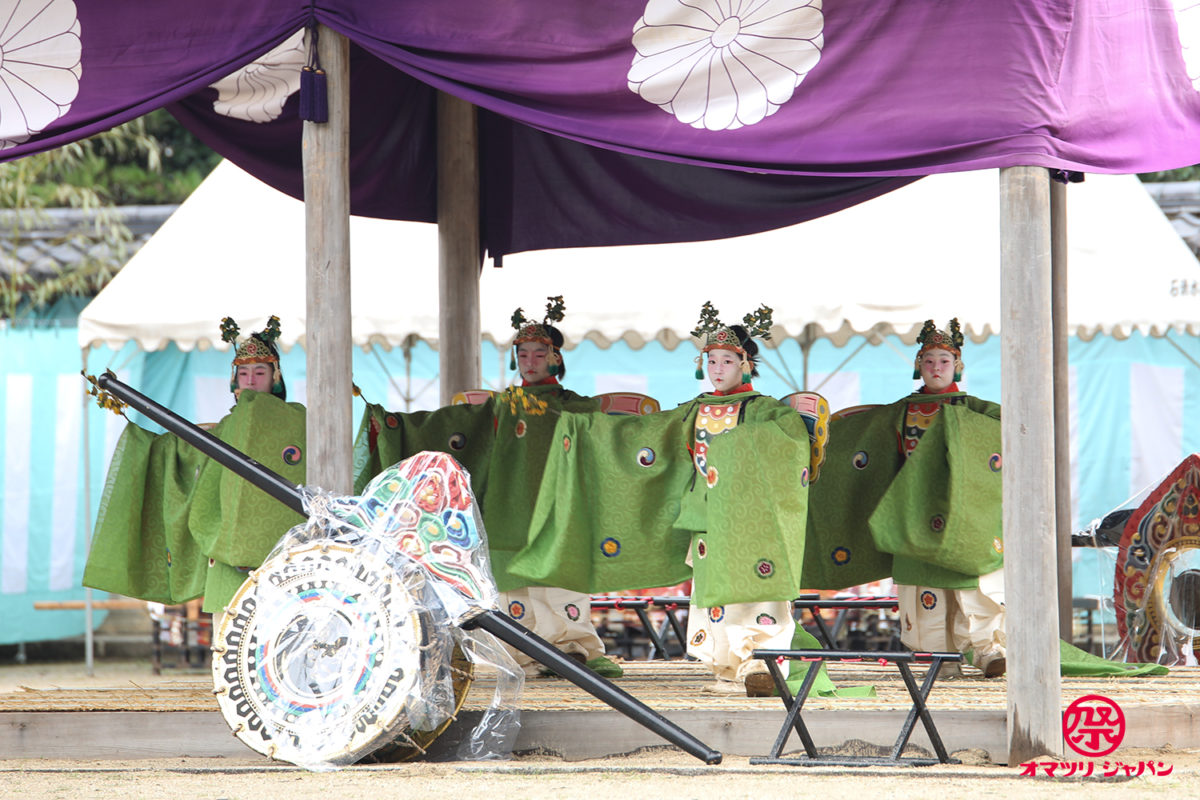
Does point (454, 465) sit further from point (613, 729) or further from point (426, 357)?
point (426, 357)

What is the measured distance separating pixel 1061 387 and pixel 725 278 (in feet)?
8.11

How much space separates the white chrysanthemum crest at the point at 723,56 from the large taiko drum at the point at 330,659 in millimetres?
1704

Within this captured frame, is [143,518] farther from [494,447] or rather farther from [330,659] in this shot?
[330,659]

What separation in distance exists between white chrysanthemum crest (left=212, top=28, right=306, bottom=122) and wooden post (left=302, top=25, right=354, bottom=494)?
4.10 ft

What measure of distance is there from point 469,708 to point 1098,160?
2724mm

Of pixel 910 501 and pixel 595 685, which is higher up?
pixel 910 501

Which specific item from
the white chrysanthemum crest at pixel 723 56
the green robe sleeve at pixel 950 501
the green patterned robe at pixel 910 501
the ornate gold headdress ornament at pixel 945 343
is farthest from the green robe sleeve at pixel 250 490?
the ornate gold headdress ornament at pixel 945 343

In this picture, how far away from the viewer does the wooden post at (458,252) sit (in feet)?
23.0

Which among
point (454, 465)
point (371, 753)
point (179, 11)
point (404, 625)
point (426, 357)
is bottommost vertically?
point (371, 753)

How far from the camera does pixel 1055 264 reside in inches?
266

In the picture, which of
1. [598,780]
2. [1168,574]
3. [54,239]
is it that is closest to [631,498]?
[598,780]

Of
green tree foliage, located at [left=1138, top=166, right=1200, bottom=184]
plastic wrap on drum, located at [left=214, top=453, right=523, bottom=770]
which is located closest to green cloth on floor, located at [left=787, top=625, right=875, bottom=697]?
plastic wrap on drum, located at [left=214, top=453, right=523, bottom=770]

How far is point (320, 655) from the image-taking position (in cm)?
470

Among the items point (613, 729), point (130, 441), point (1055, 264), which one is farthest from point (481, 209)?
point (613, 729)
